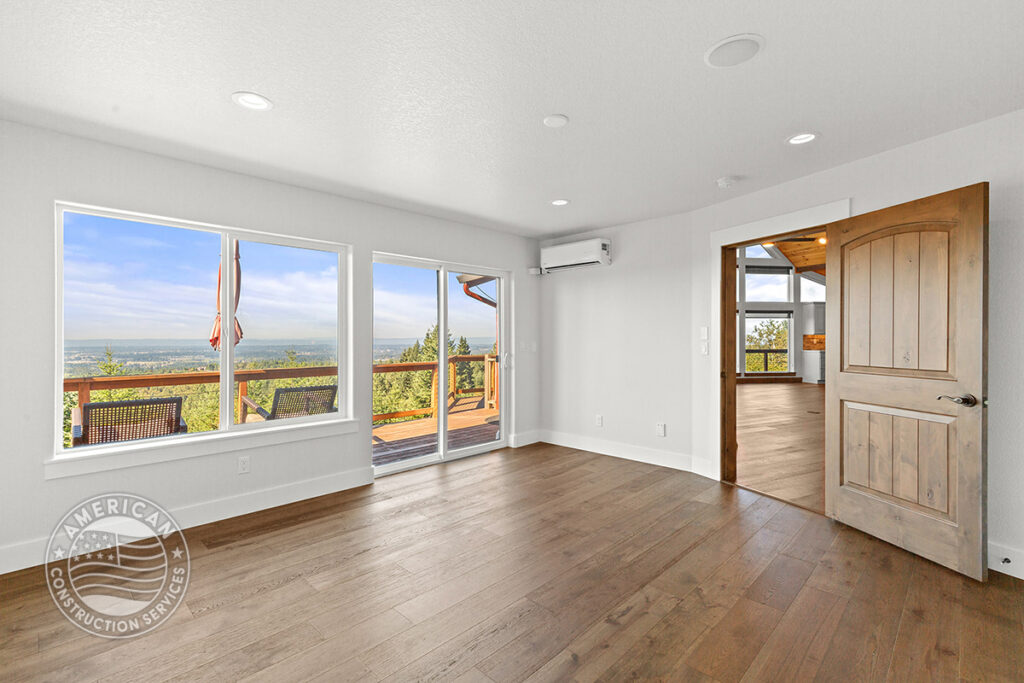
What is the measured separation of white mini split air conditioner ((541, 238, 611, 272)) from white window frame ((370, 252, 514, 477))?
52cm

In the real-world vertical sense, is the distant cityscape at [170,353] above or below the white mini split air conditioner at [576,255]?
below

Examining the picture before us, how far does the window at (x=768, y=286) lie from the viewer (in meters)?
12.3

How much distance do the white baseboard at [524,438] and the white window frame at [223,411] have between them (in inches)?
79.7

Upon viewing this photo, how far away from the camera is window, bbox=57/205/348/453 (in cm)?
288

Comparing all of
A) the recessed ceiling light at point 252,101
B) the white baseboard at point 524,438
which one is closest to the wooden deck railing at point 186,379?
the recessed ceiling light at point 252,101

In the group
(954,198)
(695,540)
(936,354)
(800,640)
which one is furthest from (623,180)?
(800,640)

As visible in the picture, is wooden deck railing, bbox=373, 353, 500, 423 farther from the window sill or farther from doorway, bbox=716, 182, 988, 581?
doorway, bbox=716, 182, 988, 581

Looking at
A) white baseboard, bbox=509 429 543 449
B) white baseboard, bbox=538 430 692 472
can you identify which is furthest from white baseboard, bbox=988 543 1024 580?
white baseboard, bbox=509 429 543 449

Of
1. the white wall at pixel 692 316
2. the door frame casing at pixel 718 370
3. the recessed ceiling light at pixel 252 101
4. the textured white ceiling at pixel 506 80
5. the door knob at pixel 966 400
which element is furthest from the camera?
the door frame casing at pixel 718 370

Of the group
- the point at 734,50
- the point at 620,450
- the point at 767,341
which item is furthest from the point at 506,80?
the point at 767,341

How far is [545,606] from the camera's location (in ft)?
7.11

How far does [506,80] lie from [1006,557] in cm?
362

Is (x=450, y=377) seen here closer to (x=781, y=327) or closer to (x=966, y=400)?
(x=966, y=400)

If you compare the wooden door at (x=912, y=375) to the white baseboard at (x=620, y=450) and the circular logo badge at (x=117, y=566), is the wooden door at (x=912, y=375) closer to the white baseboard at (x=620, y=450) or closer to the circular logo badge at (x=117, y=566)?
the white baseboard at (x=620, y=450)
